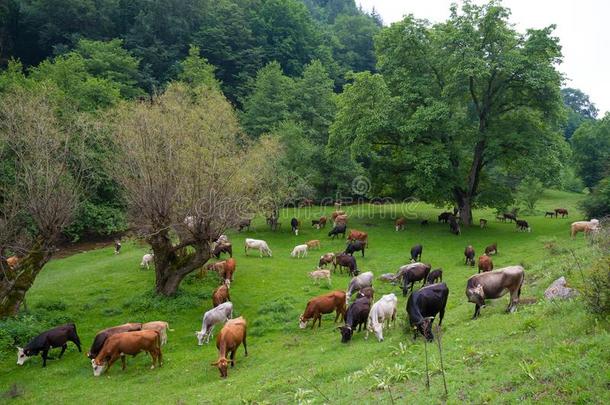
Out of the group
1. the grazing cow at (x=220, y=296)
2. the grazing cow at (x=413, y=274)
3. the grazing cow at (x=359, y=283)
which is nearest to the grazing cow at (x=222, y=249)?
the grazing cow at (x=220, y=296)

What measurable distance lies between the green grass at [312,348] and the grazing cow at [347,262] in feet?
2.12

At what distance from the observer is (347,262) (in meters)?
24.0

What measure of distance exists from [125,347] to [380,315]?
8416 mm

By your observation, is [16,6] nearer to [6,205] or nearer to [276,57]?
[276,57]

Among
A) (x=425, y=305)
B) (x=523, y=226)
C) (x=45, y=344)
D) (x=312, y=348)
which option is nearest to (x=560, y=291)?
(x=425, y=305)

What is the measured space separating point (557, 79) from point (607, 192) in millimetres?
11247

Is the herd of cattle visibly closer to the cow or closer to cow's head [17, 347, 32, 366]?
cow's head [17, 347, 32, 366]

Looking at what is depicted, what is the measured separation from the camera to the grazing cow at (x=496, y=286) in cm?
1355

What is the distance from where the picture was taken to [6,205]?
18.5 meters

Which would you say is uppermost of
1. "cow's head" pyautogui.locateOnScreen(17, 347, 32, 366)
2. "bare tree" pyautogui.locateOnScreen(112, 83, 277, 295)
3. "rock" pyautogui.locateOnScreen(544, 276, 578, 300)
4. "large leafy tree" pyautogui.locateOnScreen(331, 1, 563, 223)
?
"large leafy tree" pyautogui.locateOnScreen(331, 1, 563, 223)

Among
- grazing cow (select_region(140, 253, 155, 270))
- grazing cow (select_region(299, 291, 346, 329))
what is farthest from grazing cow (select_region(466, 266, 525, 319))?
grazing cow (select_region(140, 253, 155, 270))

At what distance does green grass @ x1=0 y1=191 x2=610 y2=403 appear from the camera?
27.0ft

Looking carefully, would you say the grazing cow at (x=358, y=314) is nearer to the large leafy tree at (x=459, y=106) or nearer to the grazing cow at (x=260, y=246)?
the grazing cow at (x=260, y=246)

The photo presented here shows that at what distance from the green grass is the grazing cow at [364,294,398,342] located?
31 centimetres
